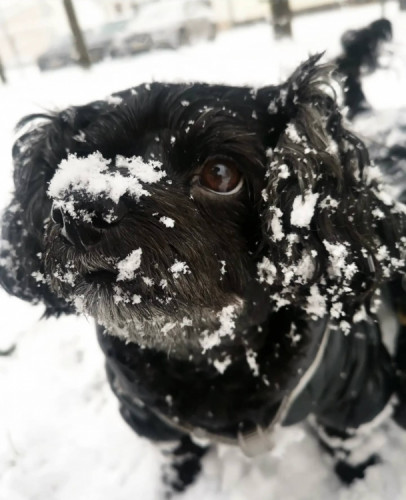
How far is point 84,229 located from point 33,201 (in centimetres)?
67

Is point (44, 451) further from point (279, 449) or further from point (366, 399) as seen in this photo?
point (366, 399)

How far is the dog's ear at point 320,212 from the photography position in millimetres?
1403

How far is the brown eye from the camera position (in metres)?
1.40

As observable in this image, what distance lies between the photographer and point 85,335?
2.93 metres

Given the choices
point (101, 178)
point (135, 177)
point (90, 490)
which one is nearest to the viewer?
point (101, 178)

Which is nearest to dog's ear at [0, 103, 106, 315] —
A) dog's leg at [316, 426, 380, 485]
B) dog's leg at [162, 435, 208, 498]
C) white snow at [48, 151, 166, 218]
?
white snow at [48, 151, 166, 218]

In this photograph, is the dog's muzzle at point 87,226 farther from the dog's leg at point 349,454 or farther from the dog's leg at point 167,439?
the dog's leg at point 349,454

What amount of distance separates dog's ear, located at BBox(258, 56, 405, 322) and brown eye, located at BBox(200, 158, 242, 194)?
115 millimetres

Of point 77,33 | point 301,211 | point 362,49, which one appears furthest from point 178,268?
point 77,33

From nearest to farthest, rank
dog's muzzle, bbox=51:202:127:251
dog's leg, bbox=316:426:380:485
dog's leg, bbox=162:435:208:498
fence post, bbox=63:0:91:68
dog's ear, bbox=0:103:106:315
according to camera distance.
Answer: dog's muzzle, bbox=51:202:127:251 < dog's ear, bbox=0:103:106:315 < dog's leg, bbox=316:426:380:485 < dog's leg, bbox=162:435:208:498 < fence post, bbox=63:0:91:68

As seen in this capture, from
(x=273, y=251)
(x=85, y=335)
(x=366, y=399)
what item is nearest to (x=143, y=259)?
(x=273, y=251)

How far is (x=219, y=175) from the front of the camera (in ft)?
4.60

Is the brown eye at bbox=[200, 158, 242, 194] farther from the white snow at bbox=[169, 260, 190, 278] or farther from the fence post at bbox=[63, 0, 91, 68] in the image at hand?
the fence post at bbox=[63, 0, 91, 68]

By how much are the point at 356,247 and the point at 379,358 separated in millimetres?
623
